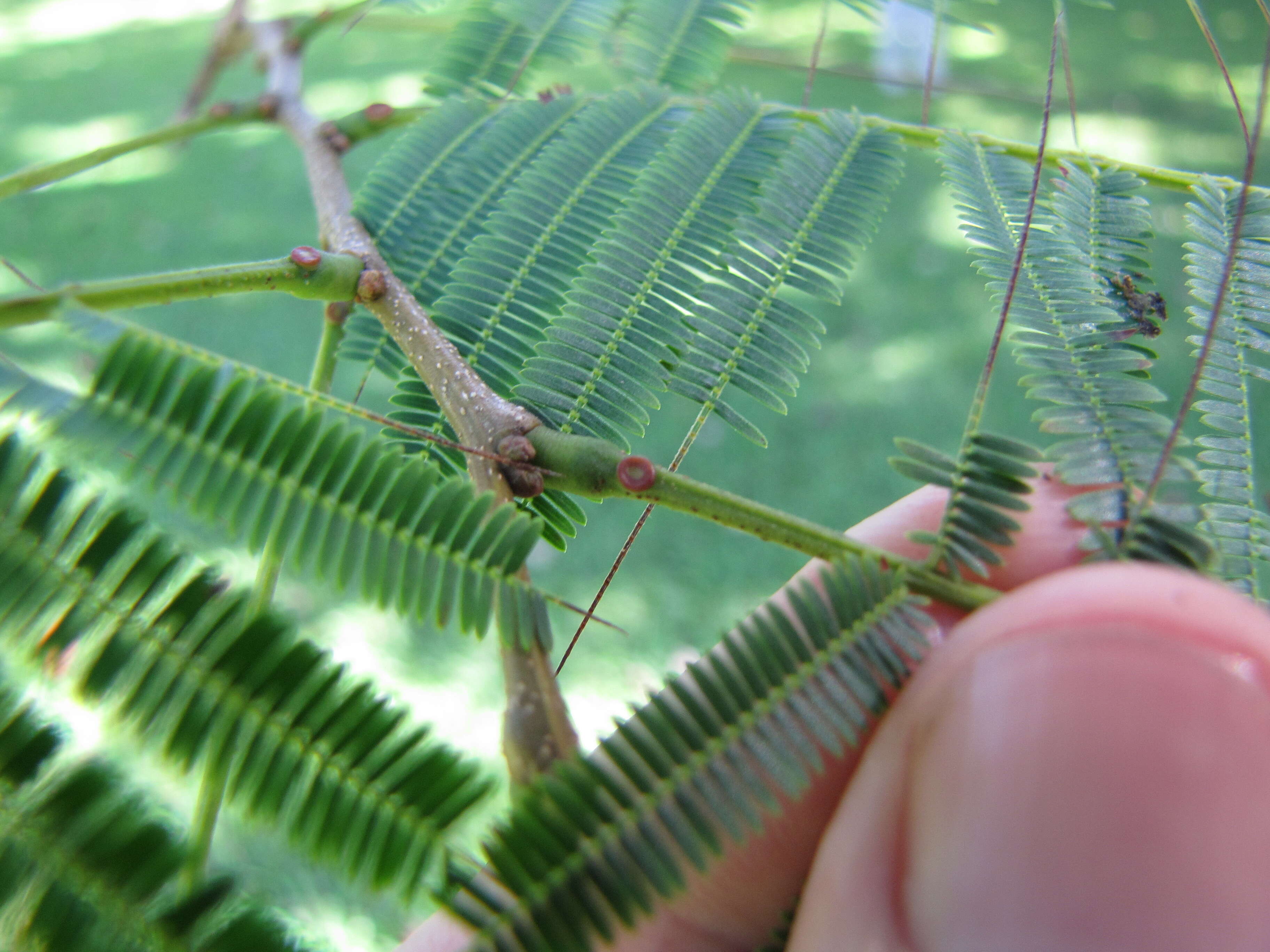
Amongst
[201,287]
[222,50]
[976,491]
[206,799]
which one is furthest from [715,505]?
[222,50]

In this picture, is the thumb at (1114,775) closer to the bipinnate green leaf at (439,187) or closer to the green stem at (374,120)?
the bipinnate green leaf at (439,187)

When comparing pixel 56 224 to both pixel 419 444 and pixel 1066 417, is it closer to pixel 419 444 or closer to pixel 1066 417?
pixel 419 444

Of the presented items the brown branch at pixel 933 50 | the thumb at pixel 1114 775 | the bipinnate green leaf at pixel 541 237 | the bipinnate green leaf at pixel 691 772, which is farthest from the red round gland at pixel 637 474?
the brown branch at pixel 933 50

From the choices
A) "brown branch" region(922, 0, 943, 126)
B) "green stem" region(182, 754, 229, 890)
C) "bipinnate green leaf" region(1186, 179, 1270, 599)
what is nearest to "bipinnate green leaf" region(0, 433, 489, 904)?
"green stem" region(182, 754, 229, 890)

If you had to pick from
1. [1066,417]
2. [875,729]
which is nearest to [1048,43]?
[1066,417]

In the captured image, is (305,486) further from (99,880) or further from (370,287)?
(370,287)

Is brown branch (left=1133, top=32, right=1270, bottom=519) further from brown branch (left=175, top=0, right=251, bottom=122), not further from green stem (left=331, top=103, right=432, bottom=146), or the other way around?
brown branch (left=175, top=0, right=251, bottom=122)
